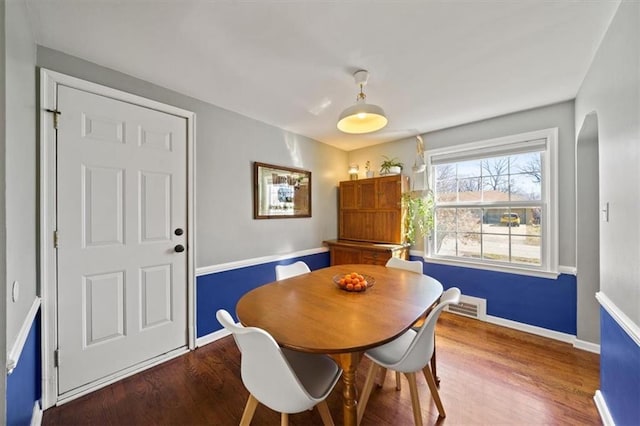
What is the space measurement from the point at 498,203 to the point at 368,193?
155 cm

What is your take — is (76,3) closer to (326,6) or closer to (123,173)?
(123,173)

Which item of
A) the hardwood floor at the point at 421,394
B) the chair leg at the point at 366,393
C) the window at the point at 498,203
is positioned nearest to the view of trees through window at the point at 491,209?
the window at the point at 498,203

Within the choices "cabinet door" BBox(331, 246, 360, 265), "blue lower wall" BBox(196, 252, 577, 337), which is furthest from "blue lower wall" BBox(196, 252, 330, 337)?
"cabinet door" BBox(331, 246, 360, 265)

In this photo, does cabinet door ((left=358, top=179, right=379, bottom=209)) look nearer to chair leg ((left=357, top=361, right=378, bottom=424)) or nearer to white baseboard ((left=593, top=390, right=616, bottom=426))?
chair leg ((left=357, top=361, right=378, bottom=424))

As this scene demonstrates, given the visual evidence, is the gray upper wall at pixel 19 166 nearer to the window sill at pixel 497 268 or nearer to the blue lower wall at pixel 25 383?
the blue lower wall at pixel 25 383

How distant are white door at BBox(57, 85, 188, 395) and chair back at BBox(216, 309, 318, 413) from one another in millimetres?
1389

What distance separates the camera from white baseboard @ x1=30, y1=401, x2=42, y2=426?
143cm

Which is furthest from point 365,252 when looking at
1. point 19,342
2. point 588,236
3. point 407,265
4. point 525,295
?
point 19,342

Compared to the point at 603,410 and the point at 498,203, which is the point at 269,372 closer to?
the point at 603,410

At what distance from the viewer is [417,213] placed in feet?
10.8

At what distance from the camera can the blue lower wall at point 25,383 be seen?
108 cm

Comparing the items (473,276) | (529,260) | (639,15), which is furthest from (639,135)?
(473,276)

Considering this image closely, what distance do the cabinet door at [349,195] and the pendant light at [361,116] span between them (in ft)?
6.16

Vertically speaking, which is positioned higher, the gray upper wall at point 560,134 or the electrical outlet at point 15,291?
the gray upper wall at point 560,134
